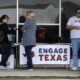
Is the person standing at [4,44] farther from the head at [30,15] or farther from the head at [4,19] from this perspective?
the head at [30,15]

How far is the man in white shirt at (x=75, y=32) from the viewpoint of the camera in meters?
14.6

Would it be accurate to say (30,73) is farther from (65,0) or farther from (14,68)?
(65,0)

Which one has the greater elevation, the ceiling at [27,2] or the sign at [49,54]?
the ceiling at [27,2]

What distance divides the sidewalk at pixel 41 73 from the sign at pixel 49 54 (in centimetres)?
40

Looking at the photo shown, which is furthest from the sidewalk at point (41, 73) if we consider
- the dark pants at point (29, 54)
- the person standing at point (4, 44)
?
the person standing at point (4, 44)

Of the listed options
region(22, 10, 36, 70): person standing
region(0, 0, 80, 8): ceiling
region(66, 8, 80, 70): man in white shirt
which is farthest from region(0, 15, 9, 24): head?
region(66, 8, 80, 70): man in white shirt

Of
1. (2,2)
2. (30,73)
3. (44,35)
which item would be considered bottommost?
(30,73)

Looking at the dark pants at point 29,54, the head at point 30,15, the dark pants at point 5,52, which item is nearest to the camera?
the head at point 30,15

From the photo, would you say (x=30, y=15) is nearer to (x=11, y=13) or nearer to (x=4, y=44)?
(x=4, y=44)

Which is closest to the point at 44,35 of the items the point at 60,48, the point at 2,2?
the point at 60,48

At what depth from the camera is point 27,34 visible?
1441cm

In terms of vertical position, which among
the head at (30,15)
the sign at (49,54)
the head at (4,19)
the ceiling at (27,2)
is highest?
the ceiling at (27,2)

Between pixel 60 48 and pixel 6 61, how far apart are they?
6.01 feet

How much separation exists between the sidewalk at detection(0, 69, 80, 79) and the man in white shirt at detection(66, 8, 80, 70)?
466 mm
